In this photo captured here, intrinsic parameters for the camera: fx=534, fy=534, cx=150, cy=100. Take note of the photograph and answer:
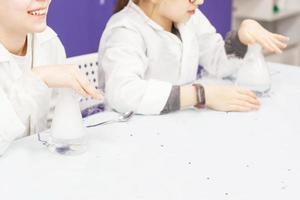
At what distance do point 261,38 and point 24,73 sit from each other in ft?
1.98

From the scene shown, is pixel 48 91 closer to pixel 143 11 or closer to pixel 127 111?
pixel 127 111

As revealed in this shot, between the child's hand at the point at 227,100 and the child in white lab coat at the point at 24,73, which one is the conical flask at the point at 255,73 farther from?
the child in white lab coat at the point at 24,73

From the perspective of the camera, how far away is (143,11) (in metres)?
1.30

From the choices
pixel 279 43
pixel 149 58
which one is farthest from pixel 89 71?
pixel 279 43

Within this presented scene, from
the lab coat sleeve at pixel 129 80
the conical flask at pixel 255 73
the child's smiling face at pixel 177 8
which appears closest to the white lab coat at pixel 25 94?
the lab coat sleeve at pixel 129 80

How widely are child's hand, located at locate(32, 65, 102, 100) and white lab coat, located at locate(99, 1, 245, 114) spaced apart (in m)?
0.19

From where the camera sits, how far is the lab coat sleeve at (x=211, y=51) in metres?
1.45

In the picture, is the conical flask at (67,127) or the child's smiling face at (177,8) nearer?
the conical flask at (67,127)

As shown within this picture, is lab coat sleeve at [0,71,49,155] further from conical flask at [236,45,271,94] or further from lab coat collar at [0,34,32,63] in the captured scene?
conical flask at [236,45,271,94]

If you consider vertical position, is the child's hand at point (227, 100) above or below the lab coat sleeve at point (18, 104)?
below

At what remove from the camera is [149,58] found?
129cm

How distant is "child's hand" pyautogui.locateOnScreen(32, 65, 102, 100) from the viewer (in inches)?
37.4

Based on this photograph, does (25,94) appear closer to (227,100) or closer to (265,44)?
(227,100)

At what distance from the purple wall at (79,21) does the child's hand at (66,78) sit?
2.15 ft
